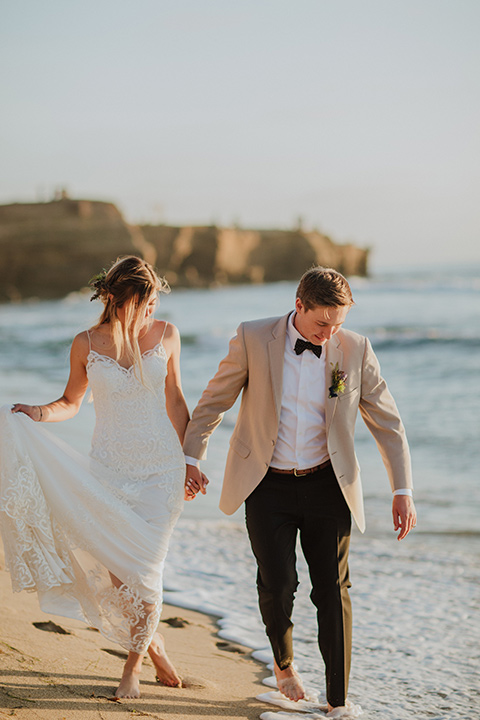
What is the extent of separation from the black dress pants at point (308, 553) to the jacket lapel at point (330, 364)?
23 cm

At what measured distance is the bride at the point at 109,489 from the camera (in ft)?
9.91

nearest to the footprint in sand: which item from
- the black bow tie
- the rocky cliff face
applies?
the black bow tie

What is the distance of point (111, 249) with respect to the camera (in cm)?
5412

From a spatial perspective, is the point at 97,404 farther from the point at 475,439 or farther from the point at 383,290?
the point at 383,290

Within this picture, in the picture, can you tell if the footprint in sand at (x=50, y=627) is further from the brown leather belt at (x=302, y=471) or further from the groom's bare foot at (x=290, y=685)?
the brown leather belt at (x=302, y=471)

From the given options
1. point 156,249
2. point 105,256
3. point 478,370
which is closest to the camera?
point 478,370

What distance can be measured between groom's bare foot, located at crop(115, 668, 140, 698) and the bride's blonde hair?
117 centimetres

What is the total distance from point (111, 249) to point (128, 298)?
52116 mm

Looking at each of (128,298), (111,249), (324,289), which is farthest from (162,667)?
(111,249)

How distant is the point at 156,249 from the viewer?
2938 inches

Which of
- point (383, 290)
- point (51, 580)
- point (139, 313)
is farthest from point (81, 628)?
point (383, 290)

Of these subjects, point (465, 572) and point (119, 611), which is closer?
point (119, 611)

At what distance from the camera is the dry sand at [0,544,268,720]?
2.88 metres

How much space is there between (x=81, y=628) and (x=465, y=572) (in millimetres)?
2635
